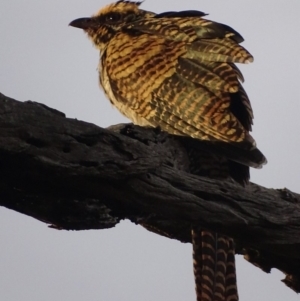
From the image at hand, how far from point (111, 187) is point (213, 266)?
1258mm

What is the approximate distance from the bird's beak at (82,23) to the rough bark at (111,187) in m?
2.78

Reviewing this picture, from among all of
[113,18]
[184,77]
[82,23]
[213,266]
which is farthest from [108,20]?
[213,266]

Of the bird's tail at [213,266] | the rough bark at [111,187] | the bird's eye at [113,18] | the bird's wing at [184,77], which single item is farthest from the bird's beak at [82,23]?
the bird's tail at [213,266]

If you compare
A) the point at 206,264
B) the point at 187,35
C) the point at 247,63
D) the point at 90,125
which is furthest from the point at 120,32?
the point at 90,125

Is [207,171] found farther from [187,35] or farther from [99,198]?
[99,198]

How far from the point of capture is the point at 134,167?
3676mm

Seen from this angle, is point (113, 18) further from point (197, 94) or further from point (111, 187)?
point (111, 187)

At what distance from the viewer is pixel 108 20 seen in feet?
22.9

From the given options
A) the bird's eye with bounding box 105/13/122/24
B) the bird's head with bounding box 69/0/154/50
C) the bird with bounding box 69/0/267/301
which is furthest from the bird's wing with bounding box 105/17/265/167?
the bird's eye with bounding box 105/13/122/24

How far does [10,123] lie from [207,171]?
207 centimetres

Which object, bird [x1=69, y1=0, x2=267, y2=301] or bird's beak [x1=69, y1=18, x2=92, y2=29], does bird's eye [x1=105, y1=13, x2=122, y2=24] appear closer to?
bird's beak [x1=69, y1=18, x2=92, y2=29]

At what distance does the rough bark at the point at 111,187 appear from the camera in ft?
11.2

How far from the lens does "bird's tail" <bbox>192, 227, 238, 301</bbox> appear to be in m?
4.54

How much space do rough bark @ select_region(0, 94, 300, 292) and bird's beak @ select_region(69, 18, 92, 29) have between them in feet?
9.12
